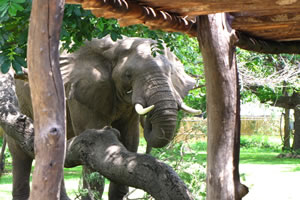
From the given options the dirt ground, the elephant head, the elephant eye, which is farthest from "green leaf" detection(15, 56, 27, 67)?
the dirt ground

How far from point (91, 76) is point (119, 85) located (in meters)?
0.38

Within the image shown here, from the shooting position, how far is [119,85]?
728 centimetres

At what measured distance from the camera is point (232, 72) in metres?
4.51

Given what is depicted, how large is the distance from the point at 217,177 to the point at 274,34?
143 centimetres

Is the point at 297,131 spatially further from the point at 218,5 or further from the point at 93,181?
the point at 218,5

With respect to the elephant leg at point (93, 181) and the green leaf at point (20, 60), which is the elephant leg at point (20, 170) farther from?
the green leaf at point (20, 60)

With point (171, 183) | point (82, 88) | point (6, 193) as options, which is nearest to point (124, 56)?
point (82, 88)

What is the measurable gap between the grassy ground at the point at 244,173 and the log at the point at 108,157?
4.37 feet

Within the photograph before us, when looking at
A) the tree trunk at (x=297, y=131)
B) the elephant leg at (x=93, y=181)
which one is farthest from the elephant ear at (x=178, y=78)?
the tree trunk at (x=297, y=131)

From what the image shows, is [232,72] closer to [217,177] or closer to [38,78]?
[217,177]

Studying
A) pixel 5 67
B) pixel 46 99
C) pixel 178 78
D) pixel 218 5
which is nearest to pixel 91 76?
pixel 178 78

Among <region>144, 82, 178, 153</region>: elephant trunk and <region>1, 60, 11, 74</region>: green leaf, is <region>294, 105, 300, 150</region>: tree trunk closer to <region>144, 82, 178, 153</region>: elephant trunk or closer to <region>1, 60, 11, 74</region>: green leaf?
<region>144, 82, 178, 153</region>: elephant trunk

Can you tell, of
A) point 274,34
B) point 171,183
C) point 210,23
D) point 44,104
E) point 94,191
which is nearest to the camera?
point 44,104

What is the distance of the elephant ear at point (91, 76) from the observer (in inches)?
290
